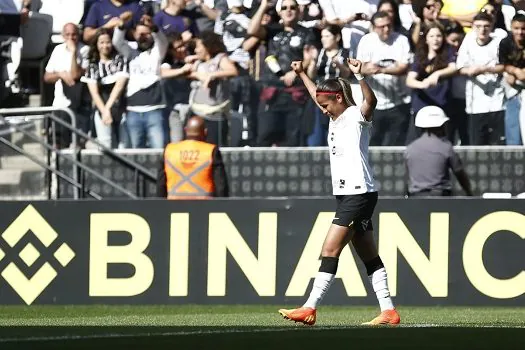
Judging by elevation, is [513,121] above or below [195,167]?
above

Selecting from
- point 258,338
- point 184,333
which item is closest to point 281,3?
point 184,333

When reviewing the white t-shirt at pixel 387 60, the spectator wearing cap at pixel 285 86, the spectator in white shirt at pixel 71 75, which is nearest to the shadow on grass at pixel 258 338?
the spectator wearing cap at pixel 285 86

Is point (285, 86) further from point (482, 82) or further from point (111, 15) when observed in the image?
point (111, 15)

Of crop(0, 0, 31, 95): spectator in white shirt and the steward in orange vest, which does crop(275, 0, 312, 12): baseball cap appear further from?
crop(0, 0, 31, 95): spectator in white shirt

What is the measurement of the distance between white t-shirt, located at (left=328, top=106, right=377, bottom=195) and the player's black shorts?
0.05m

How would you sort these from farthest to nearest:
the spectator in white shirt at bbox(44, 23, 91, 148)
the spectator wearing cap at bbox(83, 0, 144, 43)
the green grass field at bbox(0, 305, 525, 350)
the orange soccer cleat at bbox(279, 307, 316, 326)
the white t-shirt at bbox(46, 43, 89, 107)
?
the spectator wearing cap at bbox(83, 0, 144, 43)
the white t-shirt at bbox(46, 43, 89, 107)
the spectator in white shirt at bbox(44, 23, 91, 148)
the orange soccer cleat at bbox(279, 307, 316, 326)
the green grass field at bbox(0, 305, 525, 350)

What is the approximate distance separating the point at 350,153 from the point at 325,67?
4.89m

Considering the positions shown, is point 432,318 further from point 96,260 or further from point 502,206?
point 96,260

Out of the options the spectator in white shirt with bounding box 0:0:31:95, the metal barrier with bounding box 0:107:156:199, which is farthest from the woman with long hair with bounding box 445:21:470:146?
the spectator in white shirt with bounding box 0:0:31:95

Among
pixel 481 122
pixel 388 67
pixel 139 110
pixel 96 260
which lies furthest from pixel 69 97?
pixel 481 122

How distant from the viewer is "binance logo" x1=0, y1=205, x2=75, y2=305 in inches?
531

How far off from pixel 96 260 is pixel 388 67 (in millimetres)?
3991

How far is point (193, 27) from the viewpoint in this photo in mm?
15703

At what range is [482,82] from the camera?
1423cm
